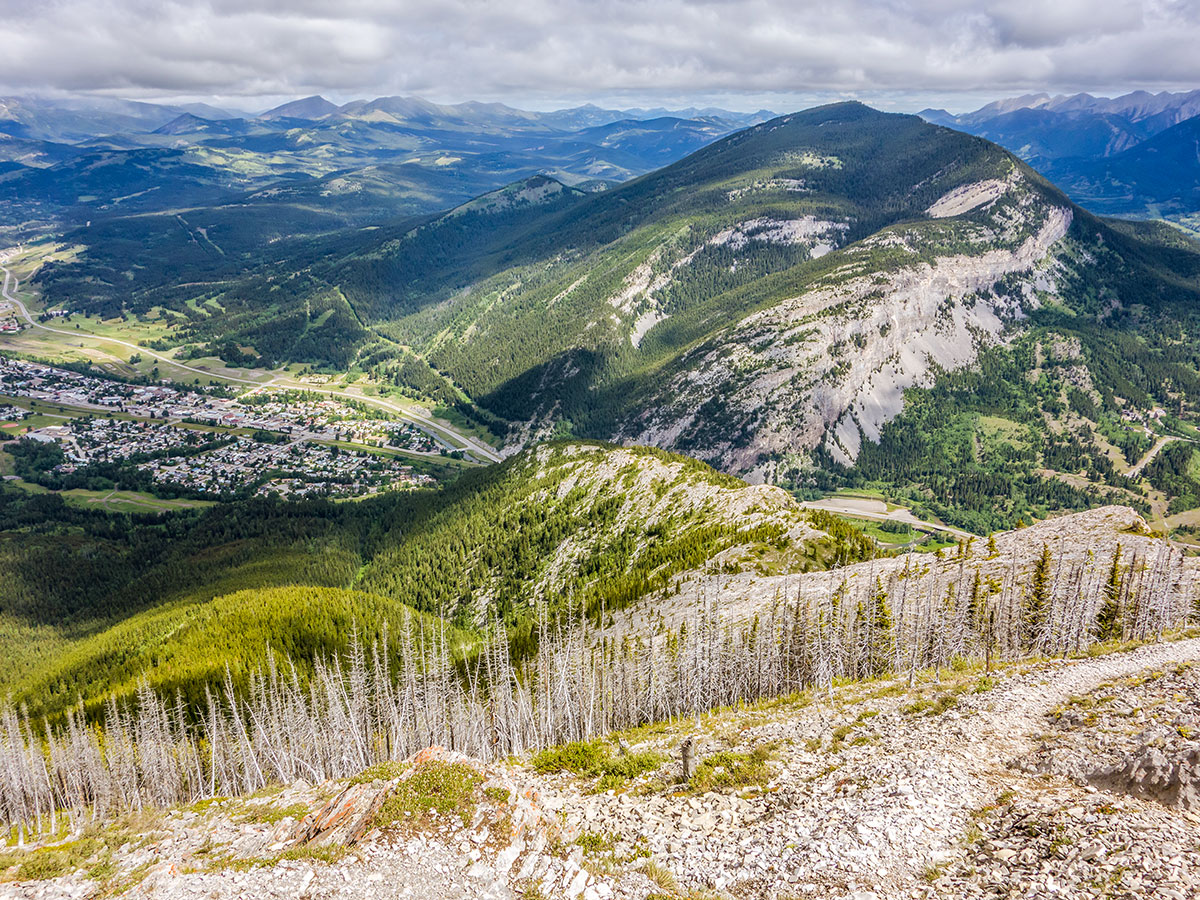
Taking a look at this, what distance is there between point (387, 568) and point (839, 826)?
14827cm

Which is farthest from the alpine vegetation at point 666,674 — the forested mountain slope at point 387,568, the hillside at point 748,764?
the forested mountain slope at point 387,568

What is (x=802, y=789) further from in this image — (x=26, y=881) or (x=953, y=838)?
(x=26, y=881)

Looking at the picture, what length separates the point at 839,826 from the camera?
34.0 m

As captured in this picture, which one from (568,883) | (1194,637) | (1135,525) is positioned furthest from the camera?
(1135,525)

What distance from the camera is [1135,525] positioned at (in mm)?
88375

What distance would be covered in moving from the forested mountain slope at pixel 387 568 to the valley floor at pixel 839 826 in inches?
1961

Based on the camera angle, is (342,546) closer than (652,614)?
No

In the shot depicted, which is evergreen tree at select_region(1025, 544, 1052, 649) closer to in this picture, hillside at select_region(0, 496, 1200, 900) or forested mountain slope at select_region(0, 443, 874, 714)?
hillside at select_region(0, 496, 1200, 900)

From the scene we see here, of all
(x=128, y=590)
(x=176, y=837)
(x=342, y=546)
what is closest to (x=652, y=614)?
(x=176, y=837)

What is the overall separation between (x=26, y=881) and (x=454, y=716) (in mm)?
45238

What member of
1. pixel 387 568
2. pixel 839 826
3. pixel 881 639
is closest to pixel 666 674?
pixel 881 639

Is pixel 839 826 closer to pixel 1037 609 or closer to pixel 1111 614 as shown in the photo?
pixel 1037 609

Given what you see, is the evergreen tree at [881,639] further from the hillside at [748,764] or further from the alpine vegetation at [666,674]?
the hillside at [748,764]

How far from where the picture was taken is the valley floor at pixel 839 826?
28.7m
